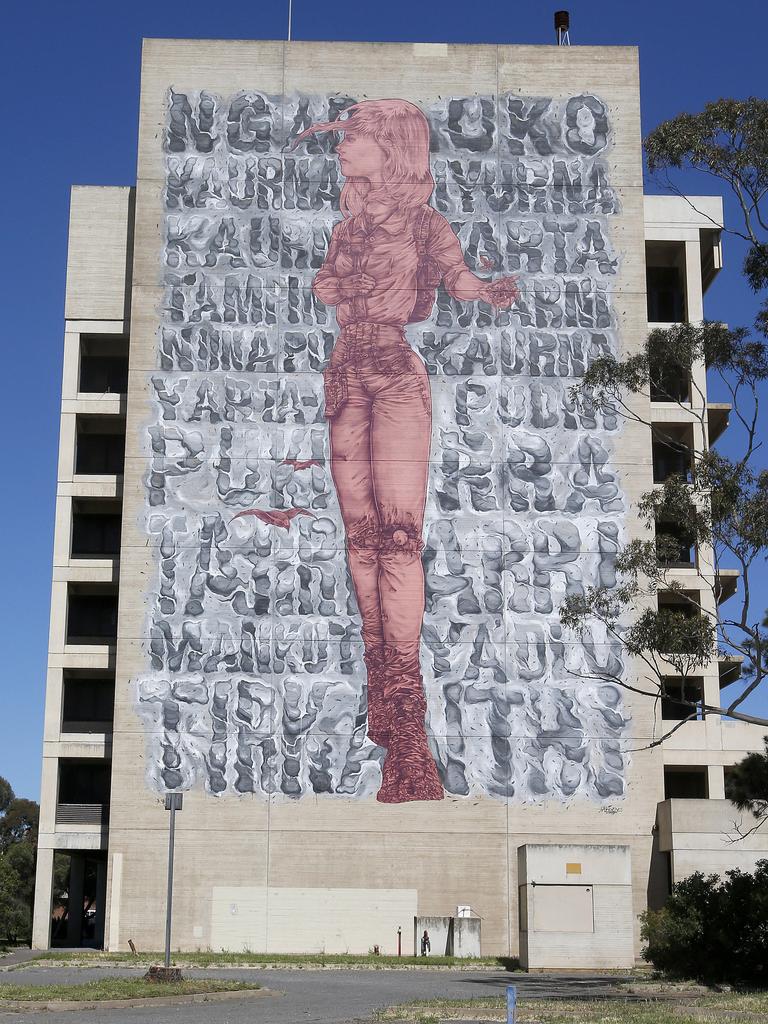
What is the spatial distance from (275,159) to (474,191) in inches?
321

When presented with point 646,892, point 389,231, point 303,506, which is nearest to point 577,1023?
point 646,892

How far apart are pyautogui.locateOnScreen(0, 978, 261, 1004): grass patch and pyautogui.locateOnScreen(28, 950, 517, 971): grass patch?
403 inches

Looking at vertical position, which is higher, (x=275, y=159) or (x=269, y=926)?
(x=275, y=159)

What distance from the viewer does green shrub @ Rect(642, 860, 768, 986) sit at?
30219 mm

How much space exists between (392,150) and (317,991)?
36.8m

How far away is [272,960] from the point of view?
136 feet

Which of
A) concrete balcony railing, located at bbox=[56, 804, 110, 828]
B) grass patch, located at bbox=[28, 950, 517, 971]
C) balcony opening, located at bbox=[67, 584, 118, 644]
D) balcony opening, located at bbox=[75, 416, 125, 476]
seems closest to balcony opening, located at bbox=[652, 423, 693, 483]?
grass patch, located at bbox=[28, 950, 517, 971]

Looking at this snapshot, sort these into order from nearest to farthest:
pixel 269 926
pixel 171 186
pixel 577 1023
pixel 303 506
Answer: pixel 577 1023
pixel 269 926
pixel 303 506
pixel 171 186

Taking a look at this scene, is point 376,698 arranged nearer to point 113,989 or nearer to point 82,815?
point 82,815

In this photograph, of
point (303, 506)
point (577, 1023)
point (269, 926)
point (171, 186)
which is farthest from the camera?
point (171, 186)

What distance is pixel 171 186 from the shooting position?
183ft

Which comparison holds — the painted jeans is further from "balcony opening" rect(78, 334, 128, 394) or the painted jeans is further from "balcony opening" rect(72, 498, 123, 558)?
"balcony opening" rect(72, 498, 123, 558)

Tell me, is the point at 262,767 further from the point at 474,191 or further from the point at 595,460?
the point at 474,191

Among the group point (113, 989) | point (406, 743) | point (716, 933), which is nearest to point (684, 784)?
point (406, 743)
